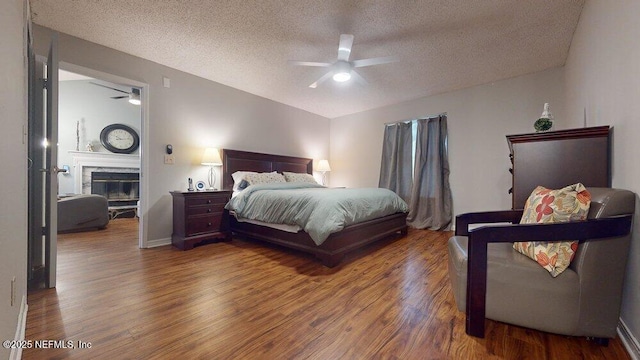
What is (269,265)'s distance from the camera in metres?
2.38

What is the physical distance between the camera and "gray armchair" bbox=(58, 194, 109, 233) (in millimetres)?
3654

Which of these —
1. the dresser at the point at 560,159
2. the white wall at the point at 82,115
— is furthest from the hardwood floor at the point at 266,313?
the white wall at the point at 82,115

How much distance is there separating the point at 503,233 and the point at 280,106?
13.6 ft

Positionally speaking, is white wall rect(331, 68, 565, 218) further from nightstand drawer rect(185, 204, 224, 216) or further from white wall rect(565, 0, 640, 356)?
nightstand drawer rect(185, 204, 224, 216)

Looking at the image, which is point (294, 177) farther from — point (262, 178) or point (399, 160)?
point (399, 160)

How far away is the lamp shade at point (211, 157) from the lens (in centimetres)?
336

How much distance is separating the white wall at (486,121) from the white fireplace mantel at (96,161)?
6.18 metres

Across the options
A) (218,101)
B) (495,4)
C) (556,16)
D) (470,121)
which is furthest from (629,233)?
(218,101)

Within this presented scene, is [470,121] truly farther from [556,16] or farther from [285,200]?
[285,200]

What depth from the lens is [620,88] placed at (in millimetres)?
1370

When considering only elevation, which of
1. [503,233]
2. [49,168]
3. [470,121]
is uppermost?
[470,121]

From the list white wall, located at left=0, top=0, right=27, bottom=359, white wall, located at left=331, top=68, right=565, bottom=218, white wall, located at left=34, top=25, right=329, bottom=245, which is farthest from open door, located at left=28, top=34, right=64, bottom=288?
white wall, located at left=331, top=68, right=565, bottom=218

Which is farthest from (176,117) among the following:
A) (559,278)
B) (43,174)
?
(559,278)

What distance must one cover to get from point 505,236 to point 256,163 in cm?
363
